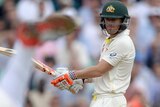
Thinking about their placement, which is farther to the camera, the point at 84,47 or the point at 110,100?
the point at 84,47

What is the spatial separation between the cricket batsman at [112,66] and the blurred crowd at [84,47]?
9.36ft

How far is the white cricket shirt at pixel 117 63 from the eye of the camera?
6406mm

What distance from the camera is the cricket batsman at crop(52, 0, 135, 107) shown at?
251 inches

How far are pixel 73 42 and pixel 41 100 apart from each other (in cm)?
139

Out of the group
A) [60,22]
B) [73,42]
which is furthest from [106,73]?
[73,42]

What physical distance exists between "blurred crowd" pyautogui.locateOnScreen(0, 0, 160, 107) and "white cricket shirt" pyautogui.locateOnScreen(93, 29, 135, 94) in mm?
2847

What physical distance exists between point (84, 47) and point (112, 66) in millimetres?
4842

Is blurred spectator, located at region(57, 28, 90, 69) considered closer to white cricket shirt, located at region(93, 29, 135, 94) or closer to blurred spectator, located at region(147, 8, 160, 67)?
blurred spectator, located at region(147, 8, 160, 67)

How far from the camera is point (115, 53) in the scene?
6410 millimetres

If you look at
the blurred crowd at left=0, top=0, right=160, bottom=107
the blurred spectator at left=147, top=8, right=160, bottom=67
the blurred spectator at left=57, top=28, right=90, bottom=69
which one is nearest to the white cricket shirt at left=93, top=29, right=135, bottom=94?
the blurred crowd at left=0, top=0, right=160, bottom=107

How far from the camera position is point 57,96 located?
10.3 meters

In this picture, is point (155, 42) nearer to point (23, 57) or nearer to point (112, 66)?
point (112, 66)

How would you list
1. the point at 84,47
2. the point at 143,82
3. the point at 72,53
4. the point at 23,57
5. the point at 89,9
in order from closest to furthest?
the point at 23,57
the point at 143,82
the point at 72,53
the point at 84,47
the point at 89,9

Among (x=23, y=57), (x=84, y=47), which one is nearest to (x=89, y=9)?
(x=84, y=47)
